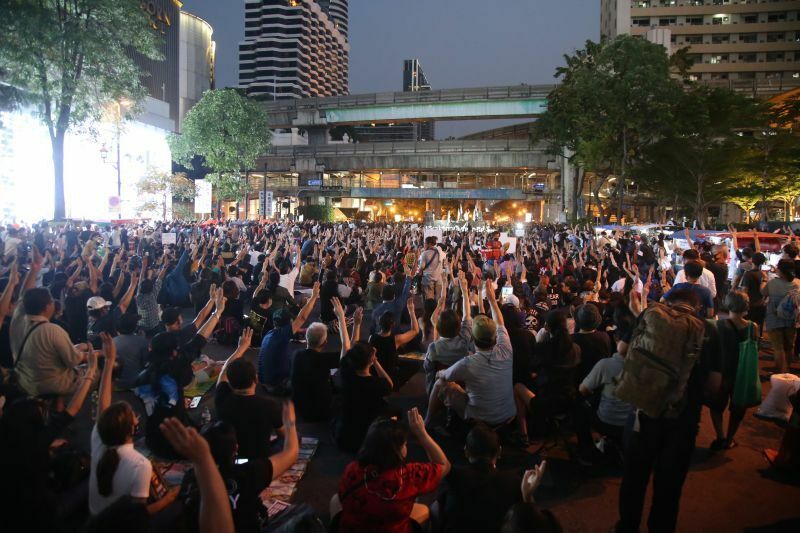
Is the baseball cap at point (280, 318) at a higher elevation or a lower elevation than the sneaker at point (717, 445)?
higher

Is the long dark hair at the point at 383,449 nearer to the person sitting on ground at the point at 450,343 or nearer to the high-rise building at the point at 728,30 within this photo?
the person sitting on ground at the point at 450,343

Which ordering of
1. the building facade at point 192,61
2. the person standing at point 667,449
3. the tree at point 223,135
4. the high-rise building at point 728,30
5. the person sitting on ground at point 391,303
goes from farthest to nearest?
the high-rise building at point 728,30 → the building facade at point 192,61 → the tree at point 223,135 → the person sitting on ground at point 391,303 → the person standing at point 667,449

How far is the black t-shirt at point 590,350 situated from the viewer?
570 cm

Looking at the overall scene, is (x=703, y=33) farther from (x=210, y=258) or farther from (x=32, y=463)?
(x=32, y=463)

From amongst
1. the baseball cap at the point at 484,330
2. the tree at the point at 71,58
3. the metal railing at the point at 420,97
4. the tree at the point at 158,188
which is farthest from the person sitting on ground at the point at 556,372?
the metal railing at the point at 420,97

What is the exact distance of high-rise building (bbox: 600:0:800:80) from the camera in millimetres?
73125

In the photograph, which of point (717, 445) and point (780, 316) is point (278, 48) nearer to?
point (780, 316)

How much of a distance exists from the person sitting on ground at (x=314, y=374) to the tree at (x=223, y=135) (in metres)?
35.7

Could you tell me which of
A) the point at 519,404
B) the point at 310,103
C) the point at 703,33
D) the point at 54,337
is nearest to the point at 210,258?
the point at 54,337

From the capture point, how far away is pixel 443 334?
20.0 ft

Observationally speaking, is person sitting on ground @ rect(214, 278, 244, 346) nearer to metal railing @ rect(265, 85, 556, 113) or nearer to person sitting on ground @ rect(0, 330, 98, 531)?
person sitting on ground @ rect(0, 330, 98, 531)

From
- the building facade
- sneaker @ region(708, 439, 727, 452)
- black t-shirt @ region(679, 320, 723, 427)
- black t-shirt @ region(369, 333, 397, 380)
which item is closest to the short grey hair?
black t-shirt @ region(369, 333, 397, 380)

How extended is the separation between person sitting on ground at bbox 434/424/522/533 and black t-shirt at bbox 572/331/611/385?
2718mm

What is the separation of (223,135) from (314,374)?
3664 cm
